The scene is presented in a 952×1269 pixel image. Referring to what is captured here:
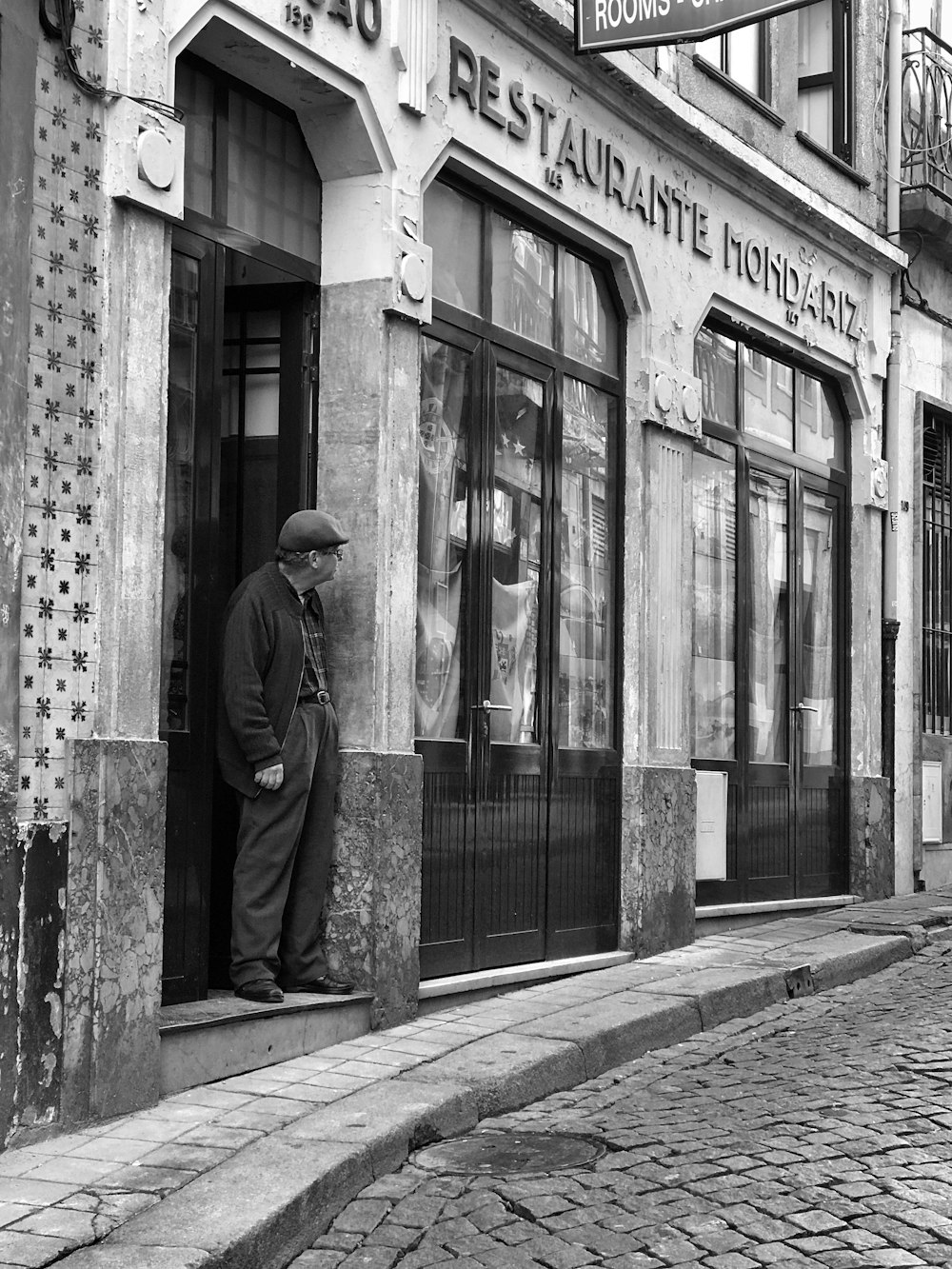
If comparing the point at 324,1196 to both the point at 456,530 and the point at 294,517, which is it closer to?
the point at 294,517

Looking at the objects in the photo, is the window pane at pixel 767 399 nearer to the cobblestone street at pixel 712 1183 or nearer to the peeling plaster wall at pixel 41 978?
the cobblestone street at pixel 712 1183

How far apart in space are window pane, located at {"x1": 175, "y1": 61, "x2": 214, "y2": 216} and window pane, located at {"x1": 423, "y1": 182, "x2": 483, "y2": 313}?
140 centimetres

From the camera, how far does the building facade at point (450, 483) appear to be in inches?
219

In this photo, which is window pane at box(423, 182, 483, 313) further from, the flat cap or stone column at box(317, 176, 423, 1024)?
the flat cap

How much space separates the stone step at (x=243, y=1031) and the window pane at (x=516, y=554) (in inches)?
76.5

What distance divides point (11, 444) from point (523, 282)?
4.04 meters

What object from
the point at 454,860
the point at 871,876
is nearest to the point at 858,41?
the point at 871,876

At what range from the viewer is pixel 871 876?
12.2m

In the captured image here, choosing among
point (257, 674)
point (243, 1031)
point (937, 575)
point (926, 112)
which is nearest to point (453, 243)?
point (257, 674)

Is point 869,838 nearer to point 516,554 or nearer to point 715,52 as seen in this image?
point 516,554

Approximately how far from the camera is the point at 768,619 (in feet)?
37.2

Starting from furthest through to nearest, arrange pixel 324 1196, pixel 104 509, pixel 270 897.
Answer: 1. pixel 270 897
2. pixel 104 509
3. pixel 324 1196

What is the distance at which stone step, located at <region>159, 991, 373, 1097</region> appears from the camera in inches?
232

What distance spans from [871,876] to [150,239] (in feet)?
26.6
